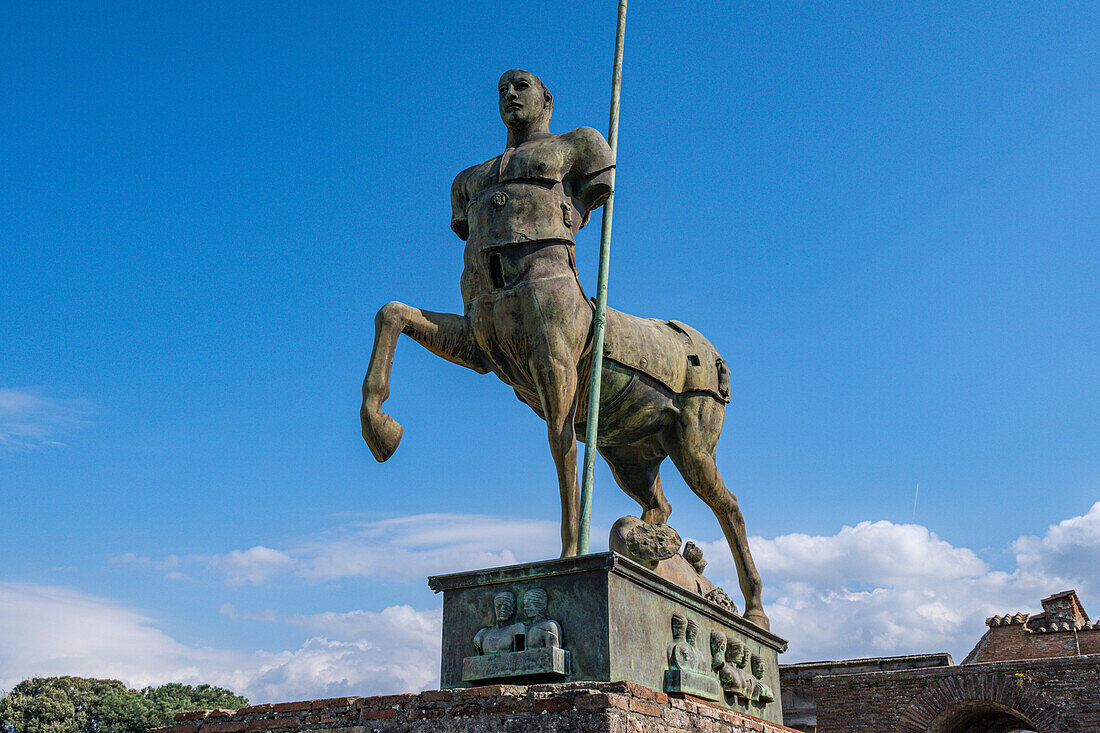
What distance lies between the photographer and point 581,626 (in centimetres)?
489

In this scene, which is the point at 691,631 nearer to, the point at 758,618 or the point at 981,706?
the point at 758,618

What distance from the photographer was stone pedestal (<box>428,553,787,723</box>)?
4.82m

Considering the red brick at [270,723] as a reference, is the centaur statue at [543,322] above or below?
above

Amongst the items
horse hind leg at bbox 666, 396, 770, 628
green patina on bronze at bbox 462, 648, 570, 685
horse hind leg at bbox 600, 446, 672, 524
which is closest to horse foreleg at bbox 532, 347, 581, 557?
green patina on bronze at bbox 462, 648, 570, 685

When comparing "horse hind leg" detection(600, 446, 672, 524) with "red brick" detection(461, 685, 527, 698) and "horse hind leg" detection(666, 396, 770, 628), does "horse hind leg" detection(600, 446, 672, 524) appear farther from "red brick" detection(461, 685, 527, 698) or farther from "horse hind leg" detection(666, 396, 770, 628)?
"red brick" detection(461, 685, 527, 698)

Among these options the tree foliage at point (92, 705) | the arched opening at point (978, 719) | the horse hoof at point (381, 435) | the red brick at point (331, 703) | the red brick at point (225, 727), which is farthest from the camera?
the tree foliage at point (92, 705)

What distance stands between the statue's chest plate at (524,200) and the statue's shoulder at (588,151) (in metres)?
0.09

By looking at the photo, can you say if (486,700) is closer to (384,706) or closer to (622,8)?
(384,706)

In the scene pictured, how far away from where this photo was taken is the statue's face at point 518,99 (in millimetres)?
6480

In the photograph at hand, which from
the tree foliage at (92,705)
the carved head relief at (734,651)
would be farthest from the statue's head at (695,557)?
the tree foliage at (92,705)

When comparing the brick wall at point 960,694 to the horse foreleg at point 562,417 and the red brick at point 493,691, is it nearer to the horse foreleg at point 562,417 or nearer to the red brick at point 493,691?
the horse foreleg at point 562,417

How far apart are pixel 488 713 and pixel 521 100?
3979mm

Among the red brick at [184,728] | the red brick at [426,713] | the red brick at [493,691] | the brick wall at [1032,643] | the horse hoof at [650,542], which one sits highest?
the brick wall at [1032,643]

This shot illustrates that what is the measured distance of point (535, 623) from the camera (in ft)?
16.3
